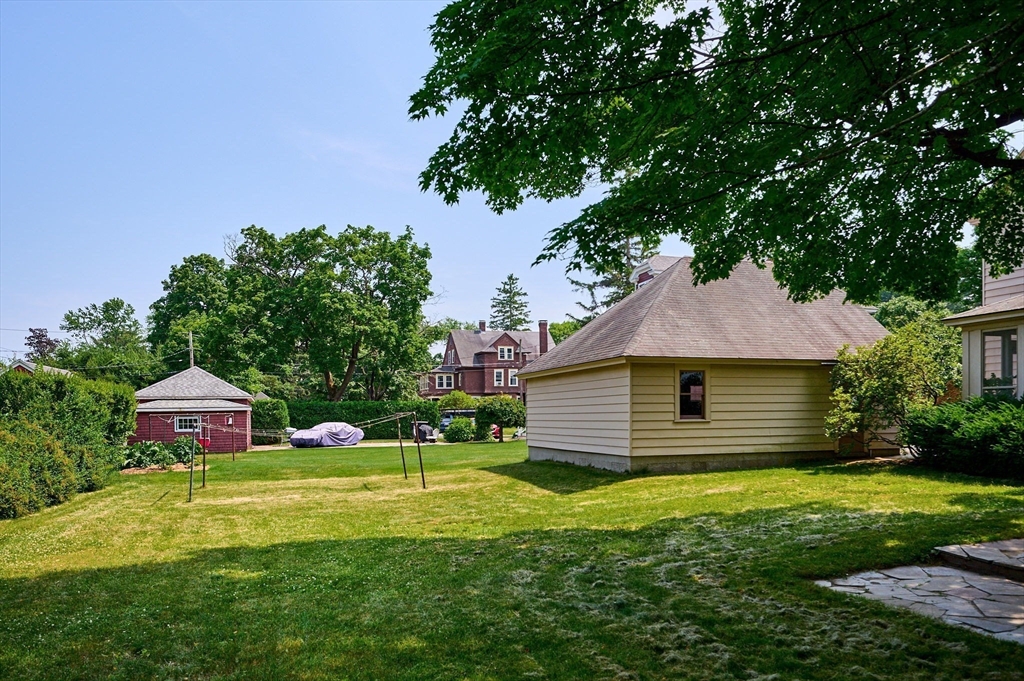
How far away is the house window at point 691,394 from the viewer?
49.3 ft

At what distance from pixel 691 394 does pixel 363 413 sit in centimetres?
2909

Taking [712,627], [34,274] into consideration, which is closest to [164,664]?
[712,627]

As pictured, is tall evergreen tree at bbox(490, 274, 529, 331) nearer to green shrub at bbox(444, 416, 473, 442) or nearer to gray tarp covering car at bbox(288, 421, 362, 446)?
green shrub at bbox(444, 416, 473, 442)

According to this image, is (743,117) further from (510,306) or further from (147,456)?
(510,306)

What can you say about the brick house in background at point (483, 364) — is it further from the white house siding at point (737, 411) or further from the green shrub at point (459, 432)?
the white house siding at point (737, 411)

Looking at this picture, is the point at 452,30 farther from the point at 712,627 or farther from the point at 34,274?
the point at 34,274

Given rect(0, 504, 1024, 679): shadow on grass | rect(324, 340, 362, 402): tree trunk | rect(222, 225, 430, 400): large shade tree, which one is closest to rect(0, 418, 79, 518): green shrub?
rect(0, 504, 1024, 679): shadow on grass

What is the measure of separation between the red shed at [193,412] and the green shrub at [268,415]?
3.98 metres

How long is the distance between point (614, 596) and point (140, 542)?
696 cm

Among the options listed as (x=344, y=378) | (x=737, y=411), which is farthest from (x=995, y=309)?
(x=344, y=378)

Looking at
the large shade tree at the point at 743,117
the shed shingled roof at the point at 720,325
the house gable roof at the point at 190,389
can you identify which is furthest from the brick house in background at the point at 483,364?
the large shade tree at the point at 743,117

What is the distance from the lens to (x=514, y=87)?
5160mm

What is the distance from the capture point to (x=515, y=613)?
533 centimetres

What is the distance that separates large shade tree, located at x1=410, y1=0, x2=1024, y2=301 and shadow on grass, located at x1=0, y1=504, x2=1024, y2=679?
123 inches
